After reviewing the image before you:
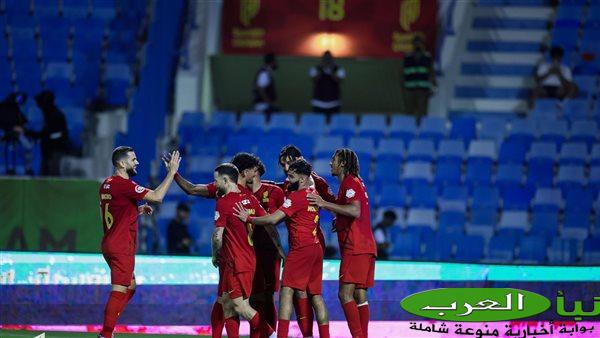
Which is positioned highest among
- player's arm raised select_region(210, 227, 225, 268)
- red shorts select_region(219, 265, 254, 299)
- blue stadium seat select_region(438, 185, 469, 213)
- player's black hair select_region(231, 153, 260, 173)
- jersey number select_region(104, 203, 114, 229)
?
player's black hair select_region(231, 153, 260, 173)

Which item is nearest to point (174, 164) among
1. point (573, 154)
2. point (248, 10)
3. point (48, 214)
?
point (48, 214)

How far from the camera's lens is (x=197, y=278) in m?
13.5

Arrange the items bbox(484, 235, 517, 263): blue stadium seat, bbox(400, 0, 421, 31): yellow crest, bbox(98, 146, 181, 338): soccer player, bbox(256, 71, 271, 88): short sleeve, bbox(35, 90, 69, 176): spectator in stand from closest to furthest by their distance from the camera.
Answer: bbox(98, 146, 181, 338): soccer player, bbox(484, 235, 517, 263): blue stadium seat, bbox(35, 90, 69, 176): spectator in stand, bbox(256, 71, 271, 88): short sleeve, bbox(400, 0, 421, 31): yellow crest

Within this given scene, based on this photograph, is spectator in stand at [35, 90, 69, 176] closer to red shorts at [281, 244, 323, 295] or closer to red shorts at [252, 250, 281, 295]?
red shorts at [252, 250, 281, 295]

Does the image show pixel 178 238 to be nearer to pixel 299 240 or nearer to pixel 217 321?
pixel 217 321

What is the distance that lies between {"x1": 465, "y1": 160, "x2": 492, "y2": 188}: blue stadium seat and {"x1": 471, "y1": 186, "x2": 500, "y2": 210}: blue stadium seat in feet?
0.93

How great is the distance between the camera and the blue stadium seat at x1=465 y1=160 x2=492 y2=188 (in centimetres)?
1895

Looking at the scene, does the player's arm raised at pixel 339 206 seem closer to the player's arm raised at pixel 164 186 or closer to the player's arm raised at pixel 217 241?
the player's arm raised at pixel 217 241

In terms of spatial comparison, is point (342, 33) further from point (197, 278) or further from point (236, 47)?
point (197, 278)

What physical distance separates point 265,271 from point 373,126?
813 centimetres

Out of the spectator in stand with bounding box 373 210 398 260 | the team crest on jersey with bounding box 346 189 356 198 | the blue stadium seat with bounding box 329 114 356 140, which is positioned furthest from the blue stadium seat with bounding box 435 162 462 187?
the team crest on jersey with bounding box 346 189 356 198

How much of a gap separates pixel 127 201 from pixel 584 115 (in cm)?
1032

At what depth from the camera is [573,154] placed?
19297 millimetres

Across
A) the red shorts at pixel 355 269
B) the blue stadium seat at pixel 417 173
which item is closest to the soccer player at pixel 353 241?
the red shorts at pixel 355 269
